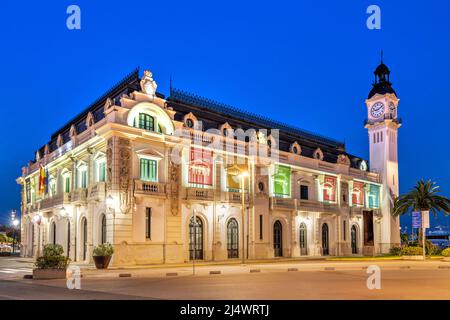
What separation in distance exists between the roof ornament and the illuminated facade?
89mm

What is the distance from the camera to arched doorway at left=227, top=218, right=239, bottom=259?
4047 cm

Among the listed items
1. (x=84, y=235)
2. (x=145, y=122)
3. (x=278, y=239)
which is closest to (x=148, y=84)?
(x=145, y=122)

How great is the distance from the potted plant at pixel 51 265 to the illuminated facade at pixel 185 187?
8021 millimetres

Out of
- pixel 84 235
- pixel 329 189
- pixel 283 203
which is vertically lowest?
pixel 84 235

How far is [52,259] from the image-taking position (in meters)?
23.8

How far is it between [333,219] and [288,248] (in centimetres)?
844

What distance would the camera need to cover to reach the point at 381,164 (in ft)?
197

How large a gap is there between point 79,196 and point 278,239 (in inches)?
750

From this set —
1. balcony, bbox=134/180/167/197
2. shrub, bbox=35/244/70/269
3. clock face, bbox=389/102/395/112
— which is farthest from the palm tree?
shrub, bbox=35/244/70/269

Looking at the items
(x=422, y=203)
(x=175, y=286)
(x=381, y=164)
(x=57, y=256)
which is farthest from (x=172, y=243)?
(x=381, y=164)

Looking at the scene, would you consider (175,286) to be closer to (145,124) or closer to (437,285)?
(437,285)

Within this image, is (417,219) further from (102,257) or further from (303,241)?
(102,257)

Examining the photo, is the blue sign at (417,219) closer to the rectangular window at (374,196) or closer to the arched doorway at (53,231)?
the rectangular window at (374,196)

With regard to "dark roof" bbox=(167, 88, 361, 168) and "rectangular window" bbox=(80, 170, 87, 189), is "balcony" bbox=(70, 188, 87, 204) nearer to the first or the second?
"rectangular window" bbox=(80, 170, 87, 189)
